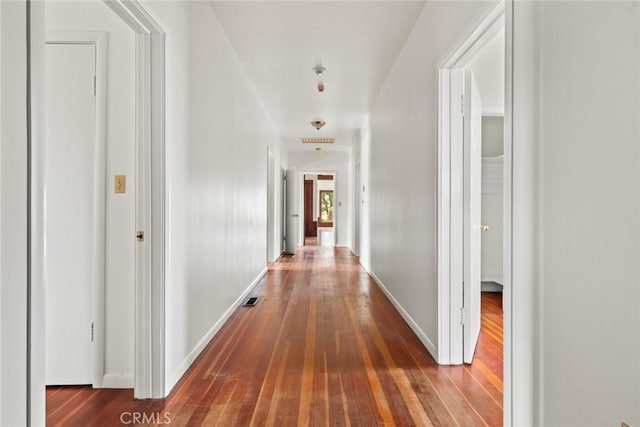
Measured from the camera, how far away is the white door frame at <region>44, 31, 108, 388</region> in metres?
1.99

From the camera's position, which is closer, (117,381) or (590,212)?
(590,212)

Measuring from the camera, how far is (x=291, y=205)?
28.3ft

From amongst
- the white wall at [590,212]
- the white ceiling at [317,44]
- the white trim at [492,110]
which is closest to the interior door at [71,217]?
the white ceiling at [317,44]

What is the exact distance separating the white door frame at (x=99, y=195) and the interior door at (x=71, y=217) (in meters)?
0.04

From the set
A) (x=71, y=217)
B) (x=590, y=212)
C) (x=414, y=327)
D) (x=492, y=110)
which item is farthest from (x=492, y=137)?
(x=71, y=217)

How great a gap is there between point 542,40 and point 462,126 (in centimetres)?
111

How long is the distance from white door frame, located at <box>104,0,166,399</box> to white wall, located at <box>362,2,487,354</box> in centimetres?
172

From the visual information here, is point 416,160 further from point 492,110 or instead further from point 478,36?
point 492,110

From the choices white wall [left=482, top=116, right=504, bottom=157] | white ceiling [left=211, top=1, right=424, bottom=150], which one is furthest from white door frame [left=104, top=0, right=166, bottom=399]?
white wall [left=482, top=116, right=504, bottom=157]

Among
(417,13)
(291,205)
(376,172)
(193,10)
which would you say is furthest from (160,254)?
(291,205)

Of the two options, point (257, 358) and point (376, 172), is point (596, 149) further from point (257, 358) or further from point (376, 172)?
point (376, 172)

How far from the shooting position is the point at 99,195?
6.56 ft

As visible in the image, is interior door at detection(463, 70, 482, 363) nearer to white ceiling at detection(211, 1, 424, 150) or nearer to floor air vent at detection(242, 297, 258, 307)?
white ceiling at detection(211, 1, 424, 150)

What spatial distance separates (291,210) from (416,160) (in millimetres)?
5933
